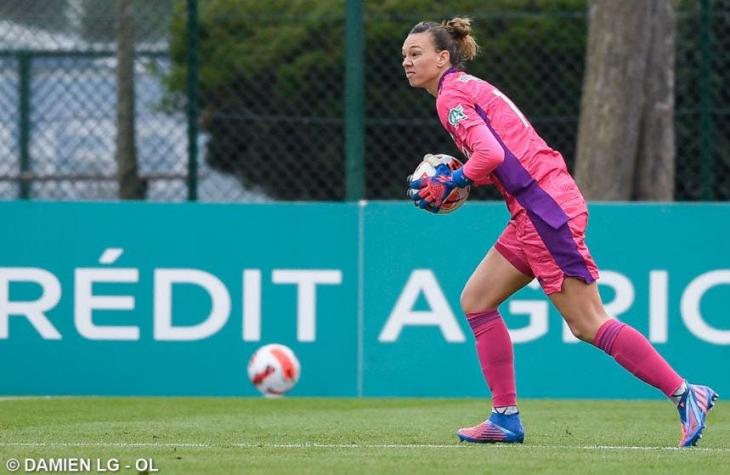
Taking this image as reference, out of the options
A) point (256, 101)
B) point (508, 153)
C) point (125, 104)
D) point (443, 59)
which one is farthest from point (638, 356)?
point (256, 101)

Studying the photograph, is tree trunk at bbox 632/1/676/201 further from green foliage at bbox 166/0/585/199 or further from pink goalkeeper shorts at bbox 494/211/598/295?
pink goalkeeper shorts at bbox 494/211/598/295

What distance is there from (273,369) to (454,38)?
11.2ft

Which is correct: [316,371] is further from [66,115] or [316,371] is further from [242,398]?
[66,115]

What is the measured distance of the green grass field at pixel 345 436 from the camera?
6.19m

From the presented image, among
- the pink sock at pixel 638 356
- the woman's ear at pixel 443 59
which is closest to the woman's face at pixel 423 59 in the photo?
the woman's ear at pixel 443 59

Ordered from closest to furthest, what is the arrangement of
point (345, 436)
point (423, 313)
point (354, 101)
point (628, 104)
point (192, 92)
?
point (345, 436), point (423, 313), point (354, 101), point (192, 92), point (628, 104)

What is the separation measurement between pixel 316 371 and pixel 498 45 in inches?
135

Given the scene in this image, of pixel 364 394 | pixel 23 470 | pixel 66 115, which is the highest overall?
pixel 66 115

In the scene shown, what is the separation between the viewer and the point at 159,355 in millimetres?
10406

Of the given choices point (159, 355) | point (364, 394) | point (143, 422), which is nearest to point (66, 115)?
point (159, 355)

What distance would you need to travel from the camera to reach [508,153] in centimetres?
699

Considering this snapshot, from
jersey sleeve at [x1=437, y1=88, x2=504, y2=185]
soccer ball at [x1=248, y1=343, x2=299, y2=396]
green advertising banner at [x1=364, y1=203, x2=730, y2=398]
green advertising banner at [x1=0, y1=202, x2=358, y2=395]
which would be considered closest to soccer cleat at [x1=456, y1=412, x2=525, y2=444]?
jersey sleeve at [x1=437, y1=88, x2=504, y2=185]

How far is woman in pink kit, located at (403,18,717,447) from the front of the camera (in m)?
6.88

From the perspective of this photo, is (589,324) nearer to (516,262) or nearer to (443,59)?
(516,262)
